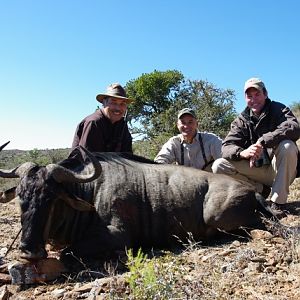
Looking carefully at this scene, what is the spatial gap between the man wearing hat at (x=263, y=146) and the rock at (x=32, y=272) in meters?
2.84

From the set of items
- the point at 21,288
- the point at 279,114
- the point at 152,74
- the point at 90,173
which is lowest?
the point at 21,288

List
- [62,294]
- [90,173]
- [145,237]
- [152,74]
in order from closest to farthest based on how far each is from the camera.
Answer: [62,294], [90,173], [145,237], [152,74]

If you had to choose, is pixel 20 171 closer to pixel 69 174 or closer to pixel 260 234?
pixel 69 174

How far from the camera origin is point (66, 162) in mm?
4793

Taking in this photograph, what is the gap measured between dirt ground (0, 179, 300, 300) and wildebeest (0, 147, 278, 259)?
1.35ft

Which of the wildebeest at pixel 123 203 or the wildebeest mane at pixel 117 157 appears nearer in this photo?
the wildebeest at pixel 123 203

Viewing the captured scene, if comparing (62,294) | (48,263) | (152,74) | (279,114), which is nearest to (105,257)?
(48,263)

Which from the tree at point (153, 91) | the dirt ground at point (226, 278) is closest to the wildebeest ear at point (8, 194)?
the dirt ground at point (226, 278)

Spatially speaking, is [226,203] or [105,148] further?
[105,148]

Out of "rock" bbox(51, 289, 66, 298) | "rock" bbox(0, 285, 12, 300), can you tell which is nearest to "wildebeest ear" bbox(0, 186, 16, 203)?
"rock" bbox(0, 285, 12, 300)

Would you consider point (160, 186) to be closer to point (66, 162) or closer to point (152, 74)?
point (66, 162)

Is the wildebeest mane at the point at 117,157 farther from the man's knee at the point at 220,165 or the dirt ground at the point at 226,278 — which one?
the dirt ground at the point at 226,278

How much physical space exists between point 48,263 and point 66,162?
1.18 metres

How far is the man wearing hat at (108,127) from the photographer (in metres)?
6.30
